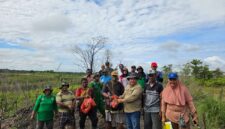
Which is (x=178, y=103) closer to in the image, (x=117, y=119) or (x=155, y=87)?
(x=155, y=87)

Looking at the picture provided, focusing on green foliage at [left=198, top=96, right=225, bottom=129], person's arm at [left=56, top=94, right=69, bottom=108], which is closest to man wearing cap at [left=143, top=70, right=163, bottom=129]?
person's arm at [left=56, top=94, right=69, bottom=108]

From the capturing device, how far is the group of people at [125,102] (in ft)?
19.4

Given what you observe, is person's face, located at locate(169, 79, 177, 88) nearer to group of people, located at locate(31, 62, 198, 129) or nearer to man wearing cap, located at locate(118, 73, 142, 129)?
group of people, located at locate(31, 62, 198, 129)

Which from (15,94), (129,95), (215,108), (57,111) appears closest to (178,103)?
(129,95)

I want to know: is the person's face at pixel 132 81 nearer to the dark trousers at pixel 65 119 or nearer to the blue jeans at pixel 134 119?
the blue jeans at pixel 134 119

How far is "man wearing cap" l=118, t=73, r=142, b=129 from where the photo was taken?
691 cm

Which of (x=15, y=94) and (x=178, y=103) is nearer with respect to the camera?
(x=178, y=103)


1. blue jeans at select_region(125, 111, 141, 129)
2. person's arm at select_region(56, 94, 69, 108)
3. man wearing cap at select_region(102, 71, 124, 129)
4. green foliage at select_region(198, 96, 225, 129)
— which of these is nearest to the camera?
blue jeans at select_region(125, 111, 141, 129)

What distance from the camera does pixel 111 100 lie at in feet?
24.4

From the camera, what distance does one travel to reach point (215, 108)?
32.7 feet

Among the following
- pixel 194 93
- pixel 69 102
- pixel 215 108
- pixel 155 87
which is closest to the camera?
pixel 155 87

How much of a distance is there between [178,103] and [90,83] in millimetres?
2768

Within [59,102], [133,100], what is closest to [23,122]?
[59,102]

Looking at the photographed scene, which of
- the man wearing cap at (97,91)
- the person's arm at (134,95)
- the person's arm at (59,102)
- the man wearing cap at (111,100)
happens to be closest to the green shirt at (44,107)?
the person's arm at (59,102)
